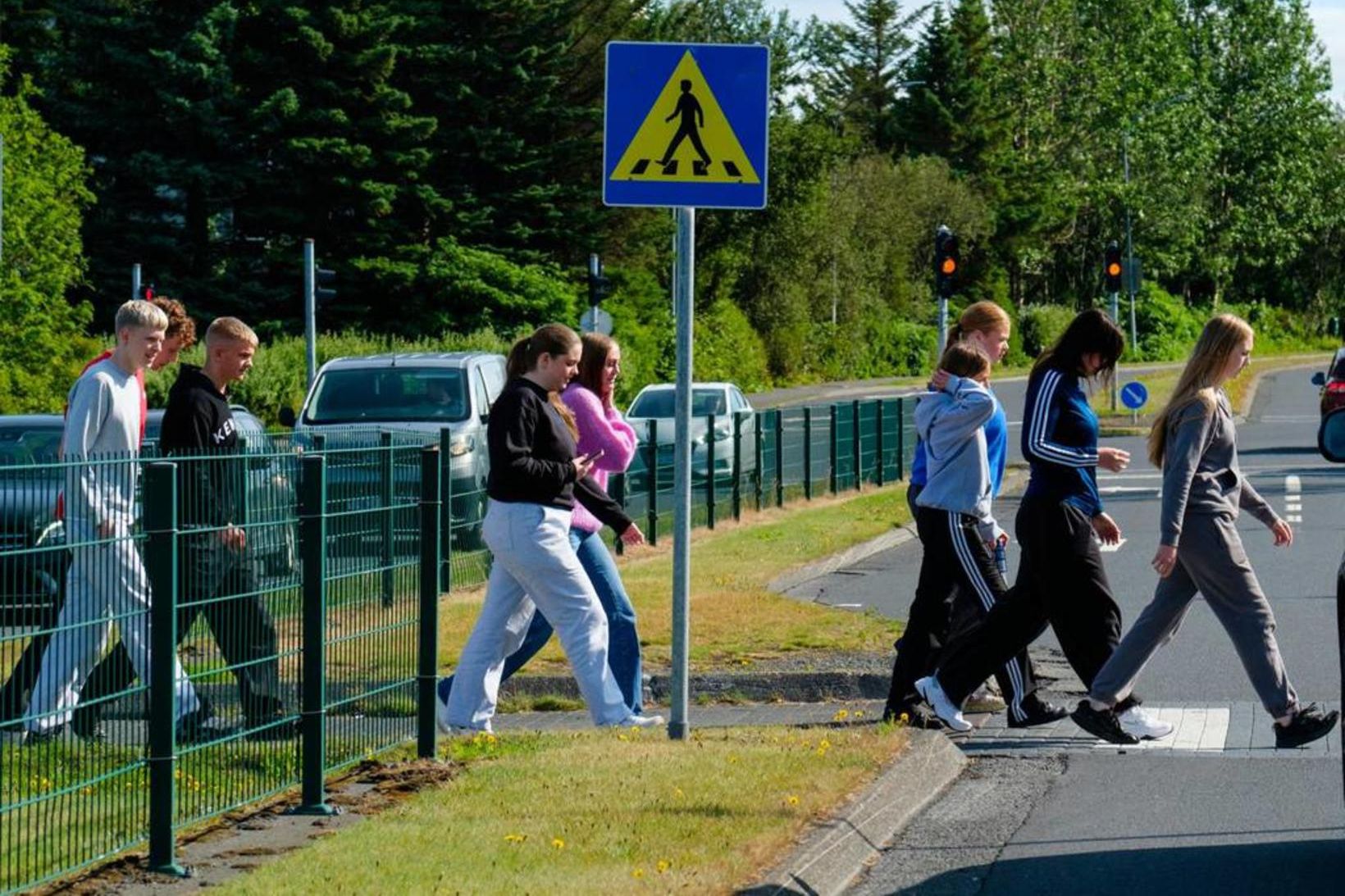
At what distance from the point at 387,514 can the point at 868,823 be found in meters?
2.24

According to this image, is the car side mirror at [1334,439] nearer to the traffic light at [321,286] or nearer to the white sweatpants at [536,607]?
the white sweatpants at [536,607]

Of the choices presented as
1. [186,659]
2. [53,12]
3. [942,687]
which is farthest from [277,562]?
[53,12]

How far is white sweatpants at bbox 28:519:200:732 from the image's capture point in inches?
231

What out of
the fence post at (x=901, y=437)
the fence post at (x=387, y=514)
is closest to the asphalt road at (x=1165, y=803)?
the fence post at (x=387, y=514)

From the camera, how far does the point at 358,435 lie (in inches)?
679

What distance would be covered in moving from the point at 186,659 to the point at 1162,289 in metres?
85.2

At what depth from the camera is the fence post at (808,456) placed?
2516cm

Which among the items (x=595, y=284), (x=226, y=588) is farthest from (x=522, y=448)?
(x=595, y=284)

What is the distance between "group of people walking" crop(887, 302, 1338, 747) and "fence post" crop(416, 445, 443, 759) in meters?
2.19

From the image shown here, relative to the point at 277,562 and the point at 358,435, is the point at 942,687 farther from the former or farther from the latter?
the point at 358,435

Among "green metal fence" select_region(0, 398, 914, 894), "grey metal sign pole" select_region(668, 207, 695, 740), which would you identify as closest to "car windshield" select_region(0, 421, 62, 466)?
"green metal fence" select_region(0, 398, 914, 894)

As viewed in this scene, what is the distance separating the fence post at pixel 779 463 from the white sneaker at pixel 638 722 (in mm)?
14650

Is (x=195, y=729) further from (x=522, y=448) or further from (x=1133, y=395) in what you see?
(x=1133, y=395)

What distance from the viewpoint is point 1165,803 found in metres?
8.12
